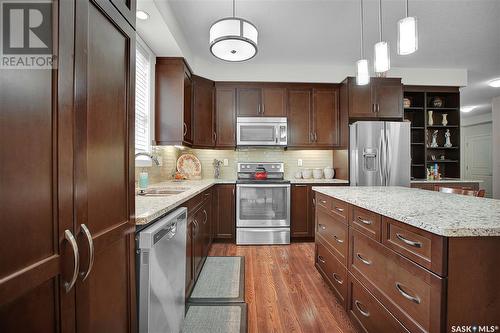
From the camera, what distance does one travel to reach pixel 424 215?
1072mm

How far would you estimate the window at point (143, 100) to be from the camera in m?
2.54

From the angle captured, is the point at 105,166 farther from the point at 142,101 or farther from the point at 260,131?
the point at 260,131

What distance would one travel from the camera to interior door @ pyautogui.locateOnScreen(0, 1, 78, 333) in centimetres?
50

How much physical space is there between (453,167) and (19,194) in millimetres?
5827

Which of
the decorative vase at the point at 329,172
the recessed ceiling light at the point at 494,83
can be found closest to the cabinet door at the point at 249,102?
the decorative vase at the point at 329,172

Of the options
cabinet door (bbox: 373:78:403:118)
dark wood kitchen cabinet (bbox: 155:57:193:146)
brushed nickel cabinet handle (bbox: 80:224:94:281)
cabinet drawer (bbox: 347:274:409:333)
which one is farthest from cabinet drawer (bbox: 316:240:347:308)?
cabinet door (bbox: 373:78:403:118)

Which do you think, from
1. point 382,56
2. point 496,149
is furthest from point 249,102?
point 496,149

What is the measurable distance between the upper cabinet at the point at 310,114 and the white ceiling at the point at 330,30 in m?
0.50

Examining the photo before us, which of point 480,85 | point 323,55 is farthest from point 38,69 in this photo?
point 480,85

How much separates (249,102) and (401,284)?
3.16m

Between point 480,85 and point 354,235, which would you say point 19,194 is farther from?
point 480,85

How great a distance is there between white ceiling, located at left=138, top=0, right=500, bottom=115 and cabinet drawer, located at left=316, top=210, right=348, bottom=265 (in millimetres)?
2200

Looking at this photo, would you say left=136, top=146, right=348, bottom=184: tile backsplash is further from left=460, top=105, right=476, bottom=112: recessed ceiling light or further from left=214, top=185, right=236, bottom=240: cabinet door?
left=460, top=105, right=476, bottom=112: recessed ceiling light

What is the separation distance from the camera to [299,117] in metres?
3.76
